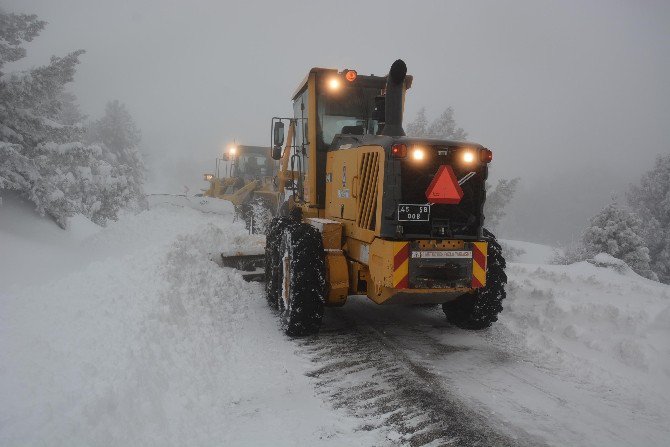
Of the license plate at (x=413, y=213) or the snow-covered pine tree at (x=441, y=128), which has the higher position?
the snow-covered pine tree at (x=441, y=128)

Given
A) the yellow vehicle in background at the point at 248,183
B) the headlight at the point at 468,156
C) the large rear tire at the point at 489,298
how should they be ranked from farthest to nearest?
the yellow vehicle in background at the point at 248,183
the large rear tire at the point at 489,298
the headlight at the point at 468,156

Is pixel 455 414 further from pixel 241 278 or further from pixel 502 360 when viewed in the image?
pixel 241 278

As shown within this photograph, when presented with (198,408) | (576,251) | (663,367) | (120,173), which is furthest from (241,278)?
(576,251)

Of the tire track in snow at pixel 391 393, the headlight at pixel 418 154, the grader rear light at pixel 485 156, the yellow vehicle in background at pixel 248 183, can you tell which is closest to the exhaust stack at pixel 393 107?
the headlight at pixel 418 154

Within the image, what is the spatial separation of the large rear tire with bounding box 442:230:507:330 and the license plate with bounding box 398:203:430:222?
144cm

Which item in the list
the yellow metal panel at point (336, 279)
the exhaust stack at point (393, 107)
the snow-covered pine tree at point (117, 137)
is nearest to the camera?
the exhaust stack at point (393, 107)

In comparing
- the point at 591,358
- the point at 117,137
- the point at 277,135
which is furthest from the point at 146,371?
the point at 117,137

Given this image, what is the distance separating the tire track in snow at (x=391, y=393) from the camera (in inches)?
129

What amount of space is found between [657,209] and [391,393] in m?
35.4

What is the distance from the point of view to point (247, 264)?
8.45m

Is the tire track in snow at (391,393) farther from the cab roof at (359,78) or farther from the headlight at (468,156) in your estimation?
the cab roof at (359,78)

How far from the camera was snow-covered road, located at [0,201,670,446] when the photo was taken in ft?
10.0

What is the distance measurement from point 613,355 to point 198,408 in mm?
4313

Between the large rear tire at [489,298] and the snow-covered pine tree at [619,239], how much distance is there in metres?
21.1
